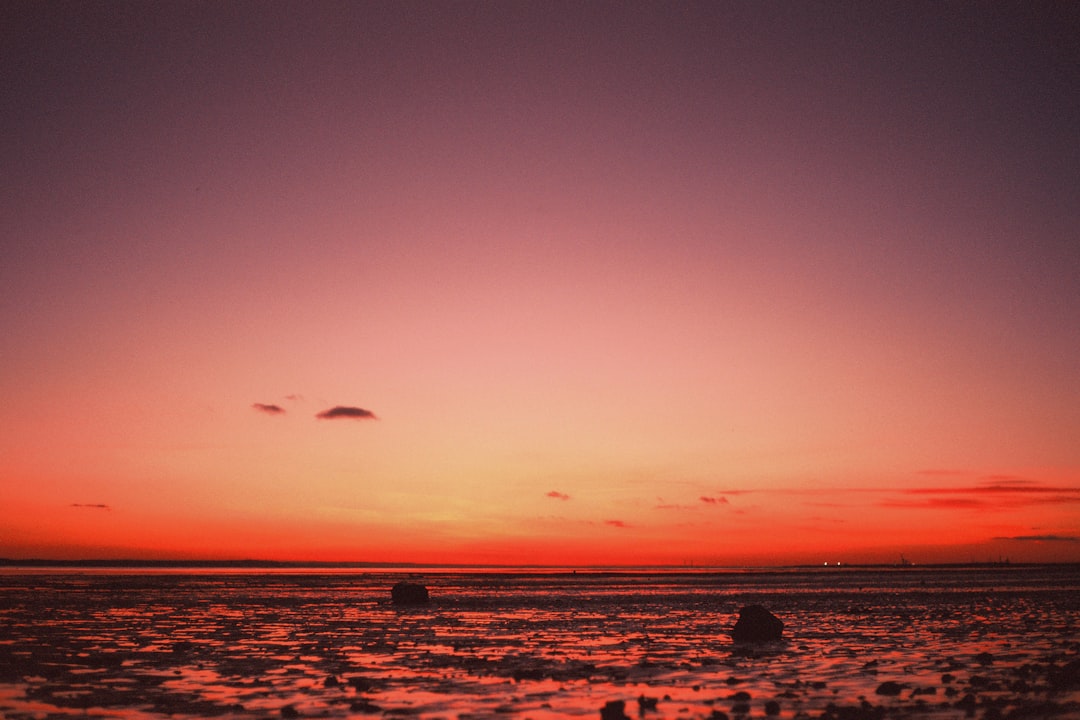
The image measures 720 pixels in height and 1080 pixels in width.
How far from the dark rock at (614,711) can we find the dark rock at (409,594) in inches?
1766

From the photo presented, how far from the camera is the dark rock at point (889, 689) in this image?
2016 cm

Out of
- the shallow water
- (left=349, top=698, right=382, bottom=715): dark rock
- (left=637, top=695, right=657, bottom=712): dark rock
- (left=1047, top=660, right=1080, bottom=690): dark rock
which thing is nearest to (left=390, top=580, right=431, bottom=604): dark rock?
the shallow water

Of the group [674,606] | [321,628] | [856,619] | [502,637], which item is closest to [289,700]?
[502,637]

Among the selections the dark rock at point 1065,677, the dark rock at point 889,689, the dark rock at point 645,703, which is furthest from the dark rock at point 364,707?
the dark rock at point 1065,677

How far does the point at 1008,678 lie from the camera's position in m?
22.5

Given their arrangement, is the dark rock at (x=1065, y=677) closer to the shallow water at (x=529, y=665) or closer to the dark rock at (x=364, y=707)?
the shallow water at (x=529, y=665)

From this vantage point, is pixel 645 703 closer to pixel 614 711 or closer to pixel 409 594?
pixel 614 711

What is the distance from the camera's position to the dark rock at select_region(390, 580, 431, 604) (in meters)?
60.9

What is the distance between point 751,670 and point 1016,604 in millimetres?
42374

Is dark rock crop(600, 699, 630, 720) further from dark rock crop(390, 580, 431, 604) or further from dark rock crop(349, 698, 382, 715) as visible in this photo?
dark rock crop(390, 580, 431, 604)

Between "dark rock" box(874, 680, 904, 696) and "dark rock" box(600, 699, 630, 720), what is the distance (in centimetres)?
661

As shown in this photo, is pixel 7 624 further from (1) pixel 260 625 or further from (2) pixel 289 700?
(2) pixel 289 700

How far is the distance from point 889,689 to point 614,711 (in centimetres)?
710

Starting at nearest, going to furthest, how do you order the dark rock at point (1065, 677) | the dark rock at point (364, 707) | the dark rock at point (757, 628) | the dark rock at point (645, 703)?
the dark rock at point (364, 707)
the dark rock at point (645, 703)
the dark rock at point (1065, 677)
the dark rock at point (757, 628)
